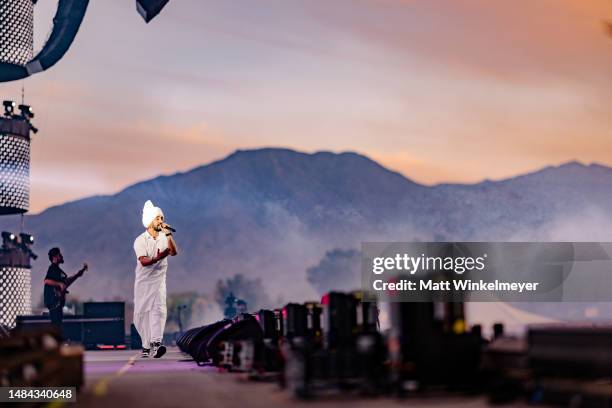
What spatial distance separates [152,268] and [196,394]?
355 inches

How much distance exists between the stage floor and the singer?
11.8 ft

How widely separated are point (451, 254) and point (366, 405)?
28562 millimetres

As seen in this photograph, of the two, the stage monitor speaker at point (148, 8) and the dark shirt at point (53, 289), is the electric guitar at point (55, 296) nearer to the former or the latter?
the dark shirt at point (53, 289)

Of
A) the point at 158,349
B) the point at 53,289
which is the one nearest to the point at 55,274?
the point at 53,289

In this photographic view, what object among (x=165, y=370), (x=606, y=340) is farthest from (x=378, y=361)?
(x=165, y=370)

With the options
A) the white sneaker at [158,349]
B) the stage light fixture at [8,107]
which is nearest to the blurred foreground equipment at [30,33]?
the stage light fixture at [8,107]

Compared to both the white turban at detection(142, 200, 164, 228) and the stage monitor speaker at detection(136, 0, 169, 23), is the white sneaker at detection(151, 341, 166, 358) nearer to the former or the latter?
the white turban at detection(142, 200, 164, 228)

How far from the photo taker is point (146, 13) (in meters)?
36.4

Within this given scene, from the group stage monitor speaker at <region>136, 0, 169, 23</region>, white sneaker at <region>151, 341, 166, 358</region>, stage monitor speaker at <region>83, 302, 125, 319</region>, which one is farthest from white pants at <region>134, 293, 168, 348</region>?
stage monitor speaker at <region>136, 0, 169, 23</region>

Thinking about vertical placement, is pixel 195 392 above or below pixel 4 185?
below

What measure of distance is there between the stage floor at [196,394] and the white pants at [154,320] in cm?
351

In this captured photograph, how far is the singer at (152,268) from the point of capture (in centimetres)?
2178

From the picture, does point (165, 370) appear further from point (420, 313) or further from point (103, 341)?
point (103, 341)

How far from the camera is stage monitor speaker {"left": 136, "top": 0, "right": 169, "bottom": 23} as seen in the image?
36.1m
